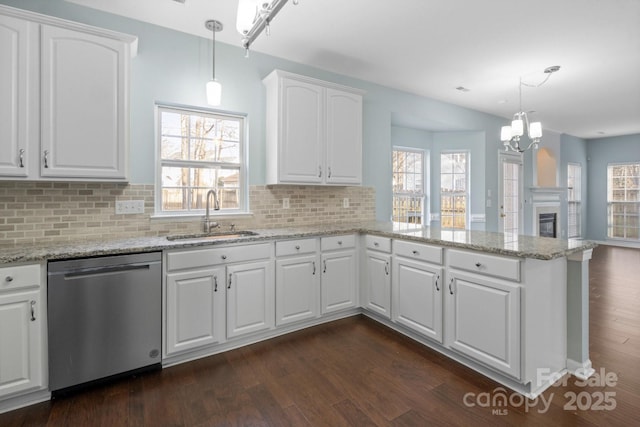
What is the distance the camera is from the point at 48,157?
213cm

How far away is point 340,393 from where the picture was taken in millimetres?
2025

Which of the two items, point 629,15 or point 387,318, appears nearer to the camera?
point 629,15

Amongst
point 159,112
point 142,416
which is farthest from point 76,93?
point 142,416

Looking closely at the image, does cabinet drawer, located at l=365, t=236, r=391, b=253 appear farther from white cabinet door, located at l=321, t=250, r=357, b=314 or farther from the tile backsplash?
the tile backsplash

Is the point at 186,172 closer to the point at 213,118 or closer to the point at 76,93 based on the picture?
the point at 213,118

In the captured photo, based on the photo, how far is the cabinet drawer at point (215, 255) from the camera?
230 cm

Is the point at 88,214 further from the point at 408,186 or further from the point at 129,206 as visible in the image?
the point at 408,186

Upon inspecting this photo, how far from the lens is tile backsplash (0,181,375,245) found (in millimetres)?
2281

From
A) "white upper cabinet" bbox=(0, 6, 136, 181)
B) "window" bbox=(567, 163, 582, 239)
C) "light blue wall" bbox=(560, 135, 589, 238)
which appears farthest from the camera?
"window" bbox=(567, 163, 582, 239)

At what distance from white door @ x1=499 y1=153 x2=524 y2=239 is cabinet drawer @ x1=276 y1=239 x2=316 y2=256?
14.6 feet

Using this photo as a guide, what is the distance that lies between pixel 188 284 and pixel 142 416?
2.68 feet

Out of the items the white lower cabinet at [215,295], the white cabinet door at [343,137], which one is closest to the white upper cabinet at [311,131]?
the white cabinet door at [343,137]

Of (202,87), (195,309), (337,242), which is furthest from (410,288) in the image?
(202,87)

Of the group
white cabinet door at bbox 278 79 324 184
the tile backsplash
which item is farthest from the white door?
the tile backsplash
